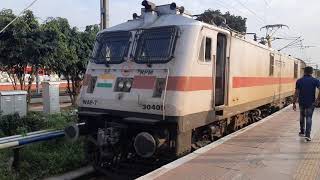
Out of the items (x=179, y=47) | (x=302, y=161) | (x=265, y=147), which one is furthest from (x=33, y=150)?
(x=302, y=161)

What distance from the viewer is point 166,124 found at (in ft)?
27.6

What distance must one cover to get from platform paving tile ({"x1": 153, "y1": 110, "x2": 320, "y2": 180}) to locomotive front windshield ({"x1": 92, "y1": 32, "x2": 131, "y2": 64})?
2746 millimetres

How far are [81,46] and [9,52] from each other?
520 cm

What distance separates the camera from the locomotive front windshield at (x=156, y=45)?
8.68 metres

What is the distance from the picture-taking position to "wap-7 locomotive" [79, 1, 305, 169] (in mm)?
8359

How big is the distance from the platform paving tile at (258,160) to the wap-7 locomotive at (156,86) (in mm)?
735

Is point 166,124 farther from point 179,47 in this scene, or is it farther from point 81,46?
point 81,46

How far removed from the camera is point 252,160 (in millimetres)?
8117

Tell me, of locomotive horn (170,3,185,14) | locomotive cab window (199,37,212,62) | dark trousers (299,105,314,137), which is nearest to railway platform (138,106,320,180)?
dark trousers (299,105,314,137)

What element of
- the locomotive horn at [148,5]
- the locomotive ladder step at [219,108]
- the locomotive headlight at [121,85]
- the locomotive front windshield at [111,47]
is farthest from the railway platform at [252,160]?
the locomotive horn at [148,5]

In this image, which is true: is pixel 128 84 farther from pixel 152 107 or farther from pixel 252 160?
pixel 252 160

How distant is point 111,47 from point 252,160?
3.82 m

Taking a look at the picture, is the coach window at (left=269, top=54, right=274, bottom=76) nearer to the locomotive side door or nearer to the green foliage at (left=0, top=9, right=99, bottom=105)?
the locomotive side door

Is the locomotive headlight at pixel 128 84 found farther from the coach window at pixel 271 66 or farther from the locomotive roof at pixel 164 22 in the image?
A: the coach window at pixel 271 66
